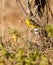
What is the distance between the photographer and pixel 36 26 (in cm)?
356

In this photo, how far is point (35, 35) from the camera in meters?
3.67

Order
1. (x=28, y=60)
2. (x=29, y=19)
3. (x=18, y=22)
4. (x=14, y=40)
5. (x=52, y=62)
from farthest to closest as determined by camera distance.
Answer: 1. (x=18, y=22)
2. (x=14, y=40)
3. (x=29, y=19)
4. (x=52, y=62)
5. (x=28, y=60)

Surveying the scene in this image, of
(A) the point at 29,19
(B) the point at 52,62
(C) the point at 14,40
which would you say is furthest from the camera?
(C) the point at 14,40

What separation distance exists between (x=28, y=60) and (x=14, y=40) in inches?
48.6

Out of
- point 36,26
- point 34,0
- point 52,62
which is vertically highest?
point 34,0

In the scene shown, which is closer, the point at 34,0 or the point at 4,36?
the point at 34,0

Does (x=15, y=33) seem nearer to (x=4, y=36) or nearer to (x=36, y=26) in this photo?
(x=4, y=36)

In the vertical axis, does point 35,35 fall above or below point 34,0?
below

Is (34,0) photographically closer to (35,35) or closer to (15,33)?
(35,35)

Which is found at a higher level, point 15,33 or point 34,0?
point 34,0

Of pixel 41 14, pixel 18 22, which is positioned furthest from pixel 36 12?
pixel 18 22

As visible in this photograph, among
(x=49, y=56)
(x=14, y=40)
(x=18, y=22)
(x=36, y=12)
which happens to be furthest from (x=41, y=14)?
(x=18, y=22)

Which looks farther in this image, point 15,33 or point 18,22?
point 18,22

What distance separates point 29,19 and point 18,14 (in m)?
1.76
